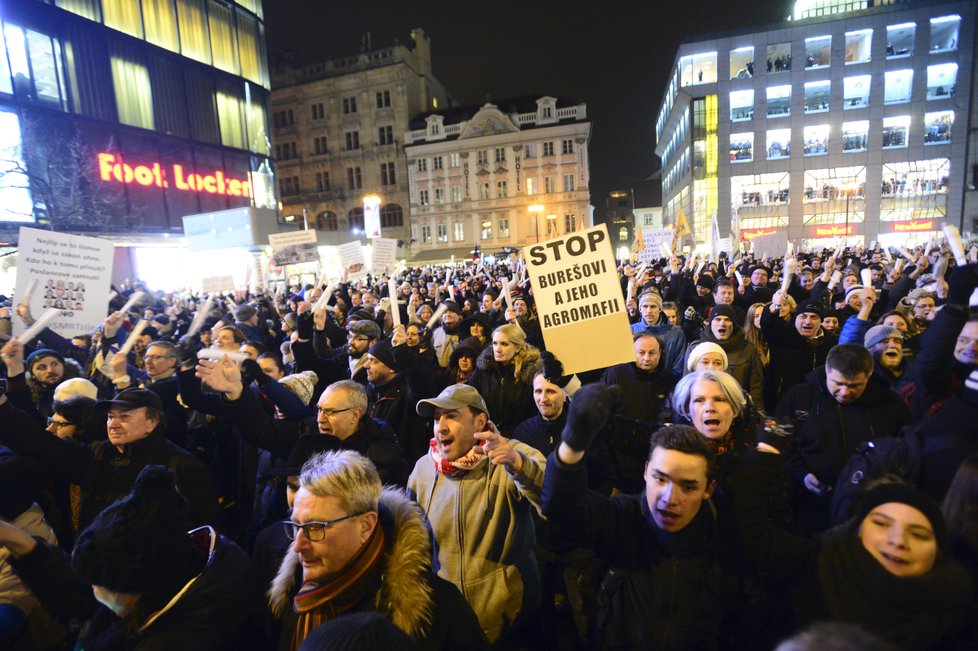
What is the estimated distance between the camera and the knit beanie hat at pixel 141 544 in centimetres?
170

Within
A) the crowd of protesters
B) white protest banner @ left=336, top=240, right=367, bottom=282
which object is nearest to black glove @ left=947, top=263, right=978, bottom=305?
the crowd of protesters

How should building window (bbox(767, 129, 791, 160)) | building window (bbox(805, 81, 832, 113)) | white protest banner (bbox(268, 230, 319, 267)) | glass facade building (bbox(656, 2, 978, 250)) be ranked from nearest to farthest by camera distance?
white protest banner (bbox(268, 230, 319, 267))
glass facade building (bbox(656, 2, 978, 250))
building window (bbox(805, 81, 832, 113))
building window (bbox(767, 129, 791, 160))

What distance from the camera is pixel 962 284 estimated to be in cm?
327

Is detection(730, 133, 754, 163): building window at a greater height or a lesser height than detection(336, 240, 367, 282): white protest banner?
greater

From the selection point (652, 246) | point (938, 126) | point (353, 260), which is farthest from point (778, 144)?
point (353, 260)

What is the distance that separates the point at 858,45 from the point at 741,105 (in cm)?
1004

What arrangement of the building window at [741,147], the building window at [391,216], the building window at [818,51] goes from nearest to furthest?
1. the building window at [818,51]
2. the building window at [741,147]
3. the building window at [391,216]

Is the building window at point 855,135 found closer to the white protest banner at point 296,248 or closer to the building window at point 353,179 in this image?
the building window at point 353,179

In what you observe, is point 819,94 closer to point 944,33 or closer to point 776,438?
point 944,33

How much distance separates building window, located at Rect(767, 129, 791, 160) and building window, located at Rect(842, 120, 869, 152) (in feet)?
14.2

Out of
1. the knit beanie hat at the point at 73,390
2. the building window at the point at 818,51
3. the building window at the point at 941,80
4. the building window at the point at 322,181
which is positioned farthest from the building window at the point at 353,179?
the knit beanie hat at the point at 73,390

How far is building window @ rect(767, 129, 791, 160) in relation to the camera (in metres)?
44.0

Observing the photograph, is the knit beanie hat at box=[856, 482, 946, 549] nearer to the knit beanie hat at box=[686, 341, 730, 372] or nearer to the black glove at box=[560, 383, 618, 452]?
the black glove at box=[560, 383, 618, 452]

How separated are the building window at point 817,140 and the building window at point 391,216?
39.3 metres
